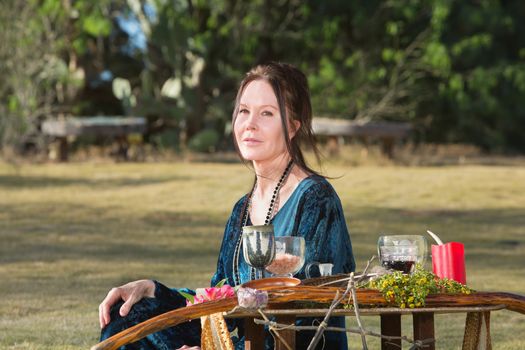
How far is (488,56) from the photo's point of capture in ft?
74.6

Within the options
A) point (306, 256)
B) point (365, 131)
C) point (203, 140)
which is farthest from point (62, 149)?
point (306, 256)

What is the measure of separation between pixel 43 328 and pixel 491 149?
1783 cm

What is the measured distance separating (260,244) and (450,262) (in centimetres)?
58

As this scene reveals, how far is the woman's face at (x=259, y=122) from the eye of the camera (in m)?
3.51

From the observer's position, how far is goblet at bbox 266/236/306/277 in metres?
3.14

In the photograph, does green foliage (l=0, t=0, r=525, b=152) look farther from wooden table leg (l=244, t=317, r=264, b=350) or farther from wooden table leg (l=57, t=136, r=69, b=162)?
wooden table leg (l=244, t=317, r=264, b=350)

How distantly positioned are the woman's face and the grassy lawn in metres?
2.37

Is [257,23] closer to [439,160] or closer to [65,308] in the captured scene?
[439,160]

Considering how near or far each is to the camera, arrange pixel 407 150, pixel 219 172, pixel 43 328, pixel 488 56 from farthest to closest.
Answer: pixel 488 56 → pixel 407 150 → pixel 219 172 → pixel 43 328

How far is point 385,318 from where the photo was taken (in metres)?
3.36

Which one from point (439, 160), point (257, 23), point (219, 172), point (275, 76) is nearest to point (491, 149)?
point (439, 160)

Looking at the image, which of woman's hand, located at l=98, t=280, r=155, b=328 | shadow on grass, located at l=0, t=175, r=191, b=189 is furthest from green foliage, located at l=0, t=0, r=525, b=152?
woman's hand, located at l=98, t=280, r=155, b=328

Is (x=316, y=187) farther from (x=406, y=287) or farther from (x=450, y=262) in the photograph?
(x=406, y=287)

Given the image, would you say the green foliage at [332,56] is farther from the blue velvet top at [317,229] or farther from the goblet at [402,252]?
the goblet at [402,252]
